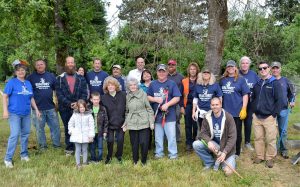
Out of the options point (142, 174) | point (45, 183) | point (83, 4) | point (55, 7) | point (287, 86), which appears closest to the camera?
point (45, 183)

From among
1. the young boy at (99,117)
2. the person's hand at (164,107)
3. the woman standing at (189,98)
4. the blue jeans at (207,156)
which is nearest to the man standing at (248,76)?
the woman standing at (189,98)

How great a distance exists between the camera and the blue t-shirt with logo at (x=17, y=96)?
7047 millimetres

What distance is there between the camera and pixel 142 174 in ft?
21.5

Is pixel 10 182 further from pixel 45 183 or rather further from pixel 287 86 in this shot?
pixel 287 86

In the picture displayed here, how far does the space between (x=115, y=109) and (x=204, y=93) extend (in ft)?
5.80

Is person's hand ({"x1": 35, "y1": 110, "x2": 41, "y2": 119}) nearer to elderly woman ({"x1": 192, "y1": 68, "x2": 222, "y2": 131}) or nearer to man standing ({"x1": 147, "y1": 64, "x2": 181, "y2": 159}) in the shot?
man standing ({"x1": 147, "y1": 64, "x2": 181, "y2": 159})

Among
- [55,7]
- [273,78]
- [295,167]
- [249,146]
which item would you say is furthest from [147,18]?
[55,7]

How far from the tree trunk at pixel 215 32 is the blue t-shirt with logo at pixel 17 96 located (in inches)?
157

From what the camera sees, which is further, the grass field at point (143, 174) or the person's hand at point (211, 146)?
the person's hand at point (211, 146)

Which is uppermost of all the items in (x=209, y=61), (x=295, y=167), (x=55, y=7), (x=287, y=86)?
(x=55, y=7)

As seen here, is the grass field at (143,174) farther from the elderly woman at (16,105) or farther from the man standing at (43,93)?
the man standing at (43,93)

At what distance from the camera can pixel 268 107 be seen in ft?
22.7

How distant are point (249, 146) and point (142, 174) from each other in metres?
2.79

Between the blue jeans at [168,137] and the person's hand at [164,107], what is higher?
the person's hand at [164,107]
